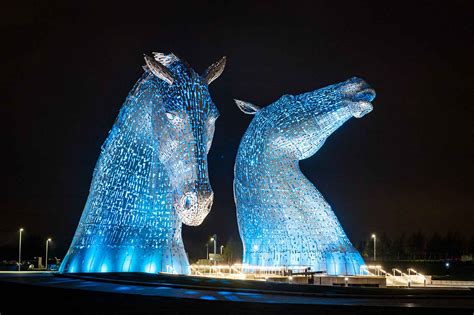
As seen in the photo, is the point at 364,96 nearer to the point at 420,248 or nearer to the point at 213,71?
the point at 213,71

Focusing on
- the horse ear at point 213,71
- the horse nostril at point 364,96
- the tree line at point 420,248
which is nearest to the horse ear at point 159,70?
the horse ear at point 213,71

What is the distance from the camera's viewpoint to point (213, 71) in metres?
16.2

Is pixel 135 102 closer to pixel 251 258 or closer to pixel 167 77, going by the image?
pixel 167 77

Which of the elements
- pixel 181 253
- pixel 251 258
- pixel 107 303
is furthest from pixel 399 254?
pixel 107 303

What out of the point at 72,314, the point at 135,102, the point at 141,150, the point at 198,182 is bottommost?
the point at 72,314

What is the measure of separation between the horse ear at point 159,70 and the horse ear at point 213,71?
1.15 metres

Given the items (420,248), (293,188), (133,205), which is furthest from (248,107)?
(420,248)

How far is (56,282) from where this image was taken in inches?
599

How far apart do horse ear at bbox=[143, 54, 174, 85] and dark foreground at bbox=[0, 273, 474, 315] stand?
5039 millimetres

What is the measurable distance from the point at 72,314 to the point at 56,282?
19.1ft

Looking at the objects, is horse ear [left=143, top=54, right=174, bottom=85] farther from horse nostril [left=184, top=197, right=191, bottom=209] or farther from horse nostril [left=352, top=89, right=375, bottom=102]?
horse nostril [left=352, top=89, right=375, bottom=102]

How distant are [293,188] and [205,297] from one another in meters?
12.4

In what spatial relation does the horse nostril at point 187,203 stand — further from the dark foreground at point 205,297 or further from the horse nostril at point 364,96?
the horse nostril at point 364,96

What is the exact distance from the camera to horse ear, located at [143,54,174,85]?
14928 millimetres
